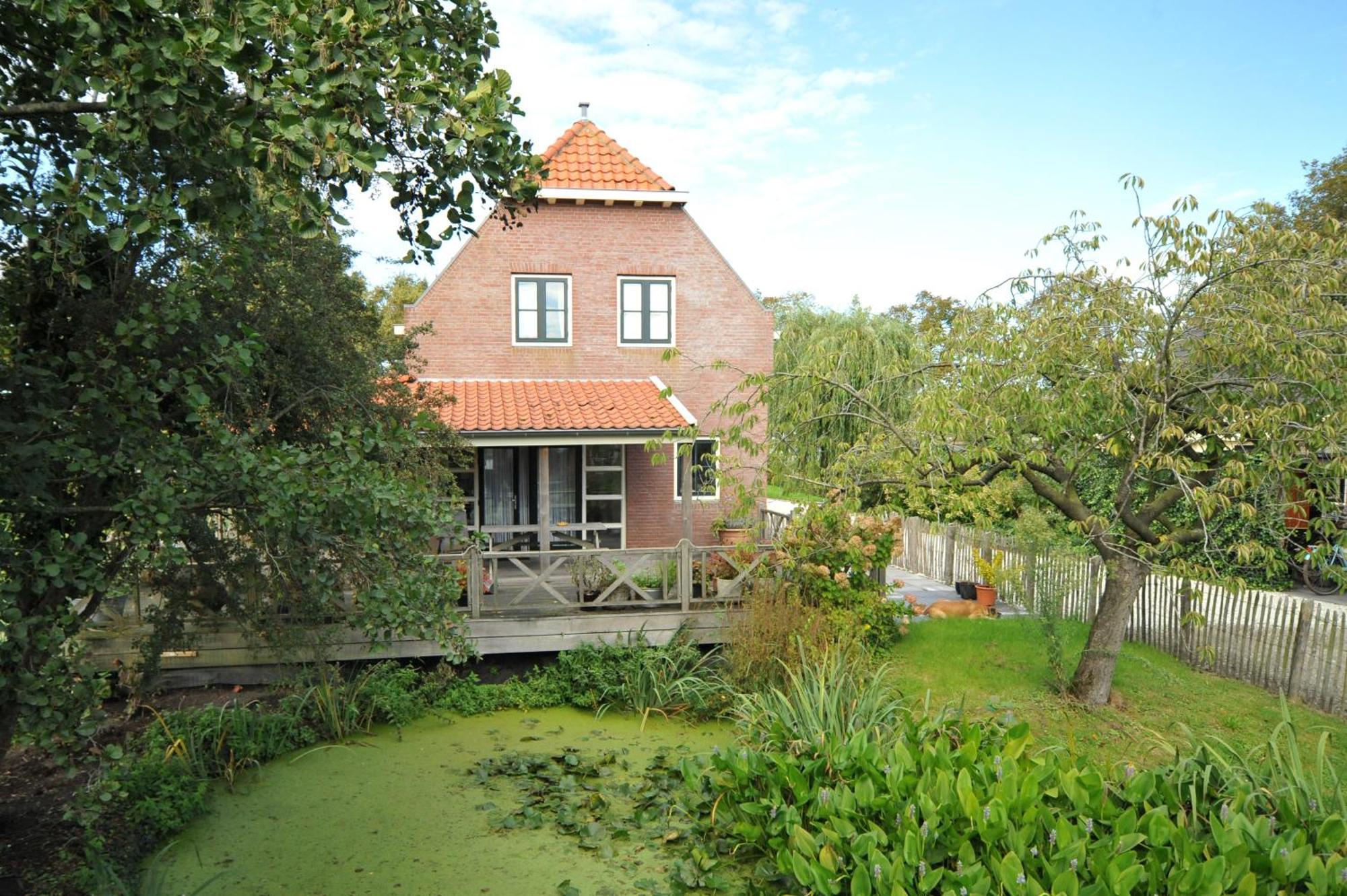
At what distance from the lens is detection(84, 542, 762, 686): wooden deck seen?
1038cm

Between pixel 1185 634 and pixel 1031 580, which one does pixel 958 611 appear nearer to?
pixel 1031 580

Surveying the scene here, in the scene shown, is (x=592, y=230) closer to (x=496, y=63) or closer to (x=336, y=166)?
(x=496, y=63)

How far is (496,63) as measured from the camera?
4867mm

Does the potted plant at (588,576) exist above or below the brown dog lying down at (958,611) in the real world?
above

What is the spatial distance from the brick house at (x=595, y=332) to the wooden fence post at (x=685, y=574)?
372 centimetres

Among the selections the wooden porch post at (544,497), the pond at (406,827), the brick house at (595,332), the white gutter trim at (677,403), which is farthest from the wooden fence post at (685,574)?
the brick house at (595,332)

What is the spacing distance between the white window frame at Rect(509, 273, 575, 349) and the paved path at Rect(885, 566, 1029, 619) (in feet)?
24.3

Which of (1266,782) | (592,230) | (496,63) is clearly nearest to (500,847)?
(1266,782)

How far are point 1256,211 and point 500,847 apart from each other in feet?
27.9

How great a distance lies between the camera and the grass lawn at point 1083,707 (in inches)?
327

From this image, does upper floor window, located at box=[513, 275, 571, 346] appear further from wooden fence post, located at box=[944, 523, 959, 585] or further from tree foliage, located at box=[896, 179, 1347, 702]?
tree foliage, located at box=[896, 179, 1347, 702]

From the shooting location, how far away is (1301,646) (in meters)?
9.61

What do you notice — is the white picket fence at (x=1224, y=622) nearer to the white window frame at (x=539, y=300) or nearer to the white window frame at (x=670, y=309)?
the white window frame at (x=670, y=309)

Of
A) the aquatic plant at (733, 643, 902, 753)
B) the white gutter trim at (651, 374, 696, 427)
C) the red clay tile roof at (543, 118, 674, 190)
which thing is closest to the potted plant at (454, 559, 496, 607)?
the white gutter trim at (651, 374, 696, 427)
